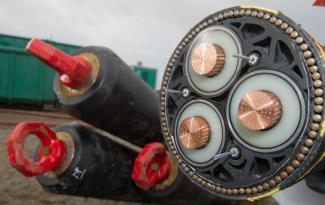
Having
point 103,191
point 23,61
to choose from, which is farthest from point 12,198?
point 23,61

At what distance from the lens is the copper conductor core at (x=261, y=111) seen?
0.80 m

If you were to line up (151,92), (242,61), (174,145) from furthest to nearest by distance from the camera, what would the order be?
(151,92) → (174,145) → (242,61)

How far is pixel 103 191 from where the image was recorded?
155 centimetres

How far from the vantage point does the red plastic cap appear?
1178mm

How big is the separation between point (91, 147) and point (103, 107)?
223 mm

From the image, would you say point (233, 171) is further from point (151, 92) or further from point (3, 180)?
point (3, 180)

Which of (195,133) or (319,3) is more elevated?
(319,3)

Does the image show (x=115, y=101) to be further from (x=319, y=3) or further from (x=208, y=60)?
(x=319, y=3)

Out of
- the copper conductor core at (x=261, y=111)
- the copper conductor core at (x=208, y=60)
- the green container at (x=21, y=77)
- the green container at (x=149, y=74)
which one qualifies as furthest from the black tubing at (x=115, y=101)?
the green container at (x=149, y=74)

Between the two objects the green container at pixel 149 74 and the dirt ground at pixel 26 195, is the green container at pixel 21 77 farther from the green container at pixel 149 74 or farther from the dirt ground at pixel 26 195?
the dirt ground at pixel 26 195

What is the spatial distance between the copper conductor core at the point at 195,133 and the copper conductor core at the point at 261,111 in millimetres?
147

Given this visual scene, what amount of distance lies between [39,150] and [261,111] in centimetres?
100

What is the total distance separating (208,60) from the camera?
92cm

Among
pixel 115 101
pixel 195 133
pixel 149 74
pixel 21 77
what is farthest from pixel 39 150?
pixel 149 74
